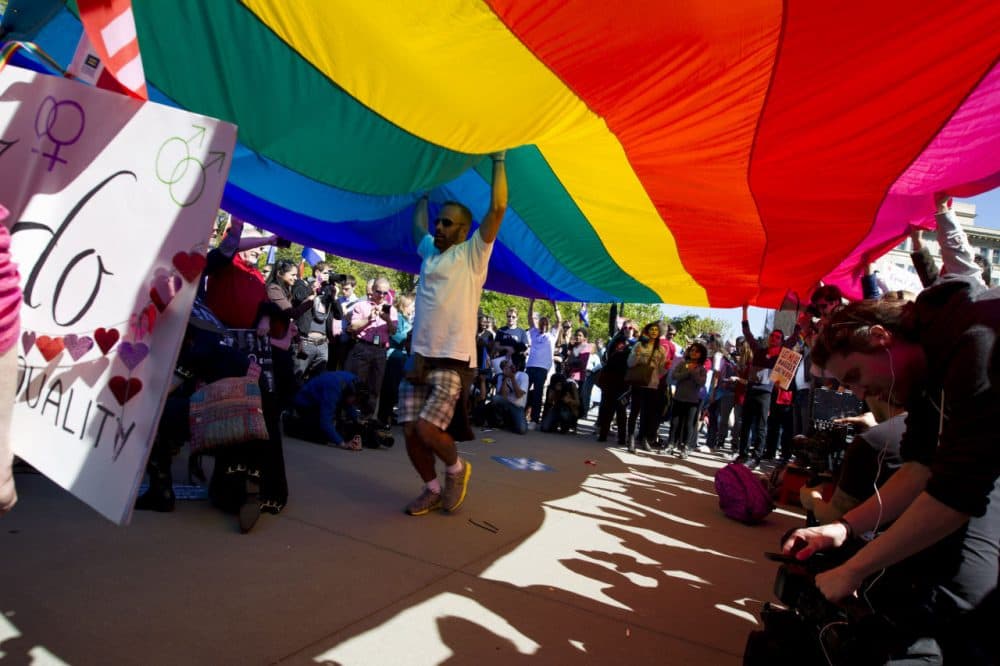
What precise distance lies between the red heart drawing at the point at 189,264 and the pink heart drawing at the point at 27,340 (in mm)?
293

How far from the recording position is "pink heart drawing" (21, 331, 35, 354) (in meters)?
1.19

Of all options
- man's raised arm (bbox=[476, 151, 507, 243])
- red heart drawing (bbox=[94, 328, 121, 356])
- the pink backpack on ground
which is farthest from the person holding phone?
red heart drawing (bbox=[94, 328, 121, 356])

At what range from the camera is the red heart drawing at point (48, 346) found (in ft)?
3.95

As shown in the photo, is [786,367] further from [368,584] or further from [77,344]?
[77,344]

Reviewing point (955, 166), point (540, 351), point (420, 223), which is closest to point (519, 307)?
point (540, 351)

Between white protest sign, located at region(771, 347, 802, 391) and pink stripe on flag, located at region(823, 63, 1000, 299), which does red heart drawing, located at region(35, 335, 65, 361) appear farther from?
white protest sign, located at region(771, 347, 802, 391)

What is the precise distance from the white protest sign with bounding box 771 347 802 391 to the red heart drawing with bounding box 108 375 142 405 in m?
4.20

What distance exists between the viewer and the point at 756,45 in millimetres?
2330

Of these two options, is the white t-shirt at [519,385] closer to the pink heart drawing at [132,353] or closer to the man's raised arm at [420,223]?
the man's raised arm at [420,223]

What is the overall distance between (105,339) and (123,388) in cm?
11

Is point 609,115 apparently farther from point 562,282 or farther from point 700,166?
point 562,282

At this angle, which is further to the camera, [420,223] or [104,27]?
[420,223]

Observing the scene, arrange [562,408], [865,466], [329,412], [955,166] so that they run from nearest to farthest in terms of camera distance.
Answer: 1. [865,466]
2. [955,166]
3. [329,412]
4. [562,408]

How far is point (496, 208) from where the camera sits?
335cm
